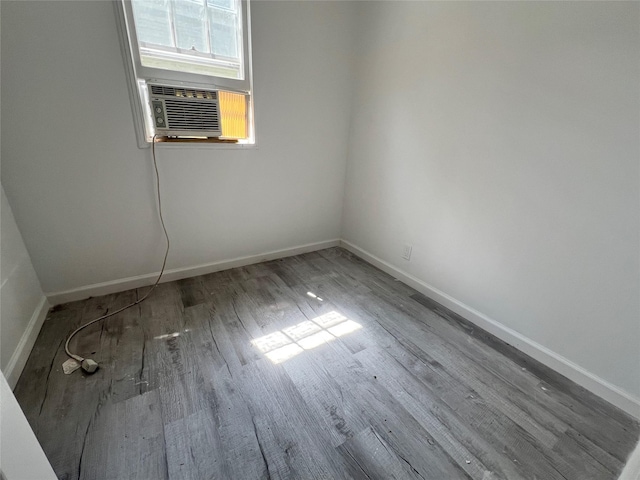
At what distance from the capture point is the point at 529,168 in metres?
1.47

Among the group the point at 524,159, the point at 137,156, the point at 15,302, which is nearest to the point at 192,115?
the point at 137,156

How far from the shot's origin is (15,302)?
1.47 m

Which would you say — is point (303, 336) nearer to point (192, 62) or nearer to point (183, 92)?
point (183, 92)

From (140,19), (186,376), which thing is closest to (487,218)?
(186,376)

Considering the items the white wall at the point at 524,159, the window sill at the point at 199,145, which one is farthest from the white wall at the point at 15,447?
the white wall at the point at 524,159

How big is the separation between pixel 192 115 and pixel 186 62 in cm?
34

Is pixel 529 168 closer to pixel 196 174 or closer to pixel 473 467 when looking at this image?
pixel 473 467

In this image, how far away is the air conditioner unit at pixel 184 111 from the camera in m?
1.78

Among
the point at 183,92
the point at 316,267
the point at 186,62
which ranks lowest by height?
the point at 316,267

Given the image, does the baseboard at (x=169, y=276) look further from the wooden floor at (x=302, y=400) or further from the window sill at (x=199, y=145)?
the window sill at (x=199, y=145)

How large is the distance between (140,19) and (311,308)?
2.10 metres

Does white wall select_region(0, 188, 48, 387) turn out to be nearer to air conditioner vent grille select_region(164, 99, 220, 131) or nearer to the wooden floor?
the wooden floor

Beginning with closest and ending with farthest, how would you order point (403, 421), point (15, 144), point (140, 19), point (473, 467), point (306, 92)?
point (473, 467) < point (403, 421) < point (15, 144) < point (140, 19) < point (306, 92)

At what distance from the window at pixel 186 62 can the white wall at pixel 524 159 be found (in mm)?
1071
